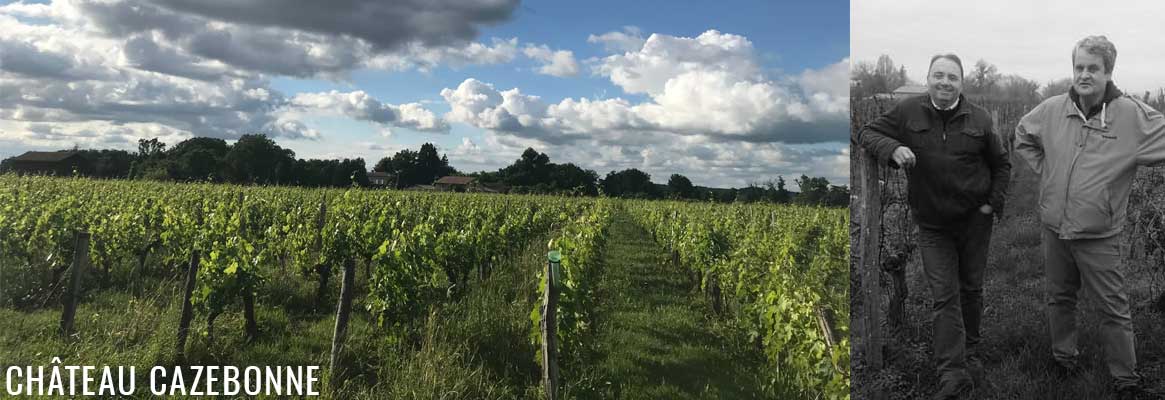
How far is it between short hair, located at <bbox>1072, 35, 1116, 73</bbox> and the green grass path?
8.66ft

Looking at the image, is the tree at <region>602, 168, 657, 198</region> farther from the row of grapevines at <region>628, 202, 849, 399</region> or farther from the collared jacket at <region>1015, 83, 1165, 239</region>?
the collared jacket at <region>1015, 83, 1165, 239</region>

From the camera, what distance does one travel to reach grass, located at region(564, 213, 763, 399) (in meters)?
4.29

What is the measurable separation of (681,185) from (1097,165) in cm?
3024

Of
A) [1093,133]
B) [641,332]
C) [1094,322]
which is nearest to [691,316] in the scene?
[641,332]

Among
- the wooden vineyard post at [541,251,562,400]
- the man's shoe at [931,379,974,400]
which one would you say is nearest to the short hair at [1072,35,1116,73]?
the man's shoe at [931,379,974,400]

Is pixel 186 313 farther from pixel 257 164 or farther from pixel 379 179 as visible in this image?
pixel 379 179

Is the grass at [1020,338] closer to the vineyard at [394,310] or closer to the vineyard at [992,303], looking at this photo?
the vineyard at [992,303]

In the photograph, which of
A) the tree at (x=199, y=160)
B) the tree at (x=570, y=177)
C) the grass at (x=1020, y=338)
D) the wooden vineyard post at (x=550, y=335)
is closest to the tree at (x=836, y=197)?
the grass at (x=1020, y=338)

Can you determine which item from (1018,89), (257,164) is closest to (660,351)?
(1018,89)

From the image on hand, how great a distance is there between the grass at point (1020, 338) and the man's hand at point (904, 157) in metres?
1.23

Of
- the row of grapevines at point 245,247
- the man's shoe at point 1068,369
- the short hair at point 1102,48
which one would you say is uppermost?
the short hair at point 1102,48

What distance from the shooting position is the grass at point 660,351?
14.1 feet

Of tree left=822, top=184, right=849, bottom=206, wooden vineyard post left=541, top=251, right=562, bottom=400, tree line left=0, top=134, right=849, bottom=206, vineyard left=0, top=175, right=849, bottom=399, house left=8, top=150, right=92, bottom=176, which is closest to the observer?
wooden vineyard post left=541, top=251, right=562, bottom=400

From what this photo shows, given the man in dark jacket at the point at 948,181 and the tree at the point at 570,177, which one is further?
the tree at the point at 570,177
